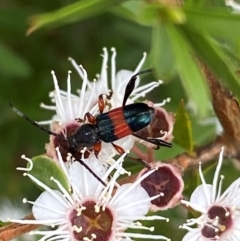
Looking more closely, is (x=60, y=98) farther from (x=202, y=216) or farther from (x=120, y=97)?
(x=202, y=216)

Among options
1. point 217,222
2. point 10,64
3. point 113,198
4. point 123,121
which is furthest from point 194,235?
point 10,64

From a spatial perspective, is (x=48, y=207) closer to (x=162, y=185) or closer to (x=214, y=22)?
(x=162, y=185)

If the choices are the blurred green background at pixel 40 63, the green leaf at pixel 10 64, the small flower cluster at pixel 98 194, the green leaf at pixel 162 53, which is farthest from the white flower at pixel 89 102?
the green leaf at pixel 10 64

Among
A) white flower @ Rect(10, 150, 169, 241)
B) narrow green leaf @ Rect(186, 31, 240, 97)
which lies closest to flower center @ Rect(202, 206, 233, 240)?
white flower @ Rect(10, 150, 169, 241)

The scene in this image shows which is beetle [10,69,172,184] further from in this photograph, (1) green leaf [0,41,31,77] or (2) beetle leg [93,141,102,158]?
(1) green leaf [0,41,31,77]

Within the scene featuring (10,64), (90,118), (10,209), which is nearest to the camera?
(90,118)

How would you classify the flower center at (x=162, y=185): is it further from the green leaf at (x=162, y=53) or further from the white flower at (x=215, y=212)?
the green leaf at (x=162, y=53)
